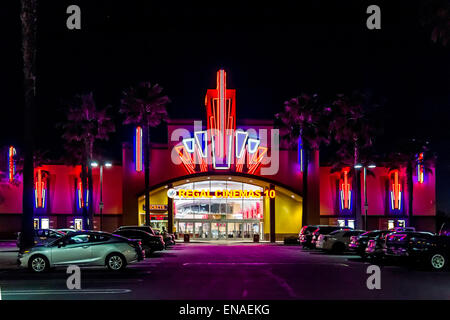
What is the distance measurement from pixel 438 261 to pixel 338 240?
1293 centimetres

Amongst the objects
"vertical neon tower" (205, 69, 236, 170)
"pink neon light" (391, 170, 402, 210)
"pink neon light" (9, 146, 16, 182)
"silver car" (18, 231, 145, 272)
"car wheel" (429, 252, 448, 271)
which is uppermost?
"vertical neon tower" (205, 69, 236, 170)

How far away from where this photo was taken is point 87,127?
5188 cm

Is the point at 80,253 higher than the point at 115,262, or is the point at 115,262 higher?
the point at 80,253

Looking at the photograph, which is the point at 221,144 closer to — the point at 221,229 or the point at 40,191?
the point at 221,229

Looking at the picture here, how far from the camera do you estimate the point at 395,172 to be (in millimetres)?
60188

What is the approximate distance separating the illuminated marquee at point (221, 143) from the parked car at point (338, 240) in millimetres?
22207

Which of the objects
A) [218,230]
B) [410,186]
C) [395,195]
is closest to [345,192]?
[395,195]

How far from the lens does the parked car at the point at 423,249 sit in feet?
80.2

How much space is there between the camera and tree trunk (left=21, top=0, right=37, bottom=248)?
27844 millimetres

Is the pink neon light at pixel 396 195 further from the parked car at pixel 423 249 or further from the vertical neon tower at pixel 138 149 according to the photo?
the parked car at pixel 423 249

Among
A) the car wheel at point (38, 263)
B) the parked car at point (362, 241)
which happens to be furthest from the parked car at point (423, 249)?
the car wheel at point (38, 263)

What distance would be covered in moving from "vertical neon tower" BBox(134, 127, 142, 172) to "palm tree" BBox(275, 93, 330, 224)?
43.9 feet

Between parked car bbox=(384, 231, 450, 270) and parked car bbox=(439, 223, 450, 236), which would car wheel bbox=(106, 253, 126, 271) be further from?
parked car bbox=(439, 223, 450, 236)

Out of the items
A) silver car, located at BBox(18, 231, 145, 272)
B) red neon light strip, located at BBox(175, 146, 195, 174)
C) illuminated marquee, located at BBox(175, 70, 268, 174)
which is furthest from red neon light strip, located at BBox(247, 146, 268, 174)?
silver car, located at BBox(18, 231, 145, 272)
